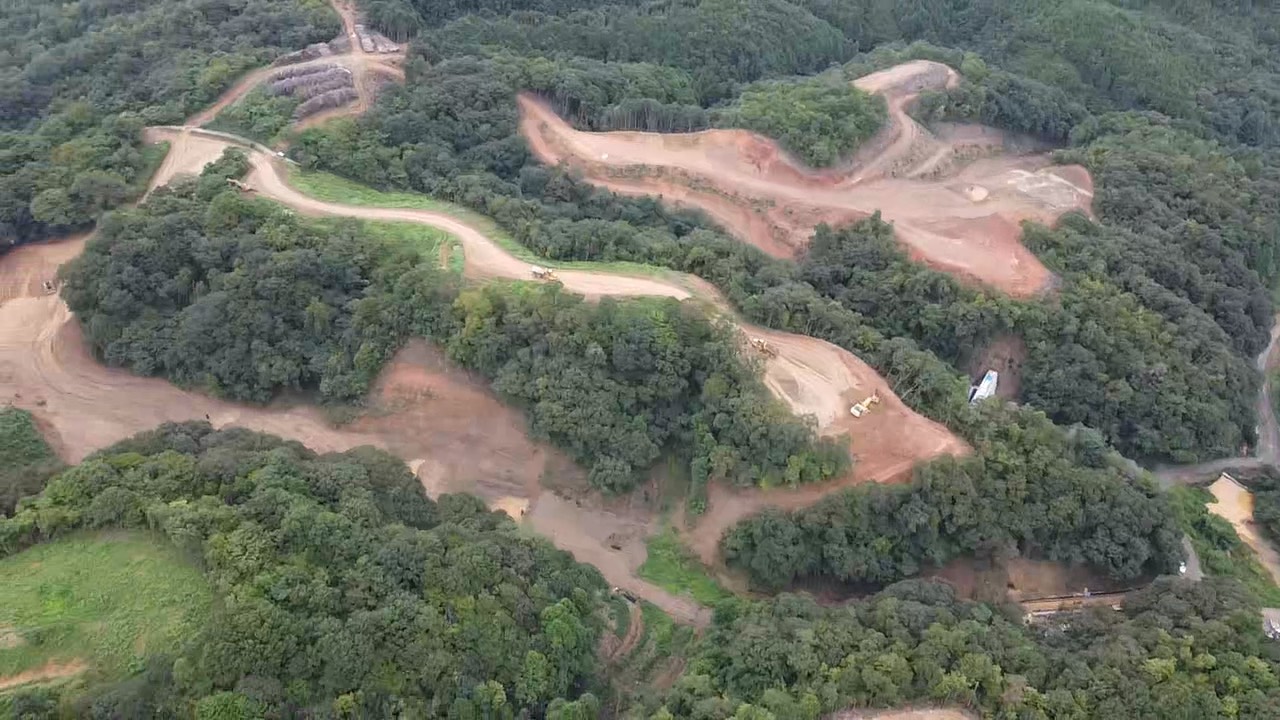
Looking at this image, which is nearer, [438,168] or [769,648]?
[769,648]

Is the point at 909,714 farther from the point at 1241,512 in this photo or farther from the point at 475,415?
the point at 1241,512

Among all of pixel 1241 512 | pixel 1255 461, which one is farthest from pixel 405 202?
pixel 1255 461

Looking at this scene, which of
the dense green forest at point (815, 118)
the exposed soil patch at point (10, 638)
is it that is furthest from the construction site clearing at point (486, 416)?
the dense green forest at point (815, 118)

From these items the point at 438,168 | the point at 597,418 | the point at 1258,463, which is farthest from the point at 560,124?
the point at 1258,463

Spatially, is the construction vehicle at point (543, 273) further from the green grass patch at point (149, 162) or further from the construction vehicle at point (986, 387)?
the green grass patch at point (149, 162)

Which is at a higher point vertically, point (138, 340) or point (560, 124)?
point (560, 124)

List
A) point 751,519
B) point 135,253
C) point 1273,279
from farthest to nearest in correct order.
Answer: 1. point 1273,279
2. point 135,253
3. point 751,519

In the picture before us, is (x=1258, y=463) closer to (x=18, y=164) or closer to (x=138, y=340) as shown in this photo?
(x=138, y=340)
